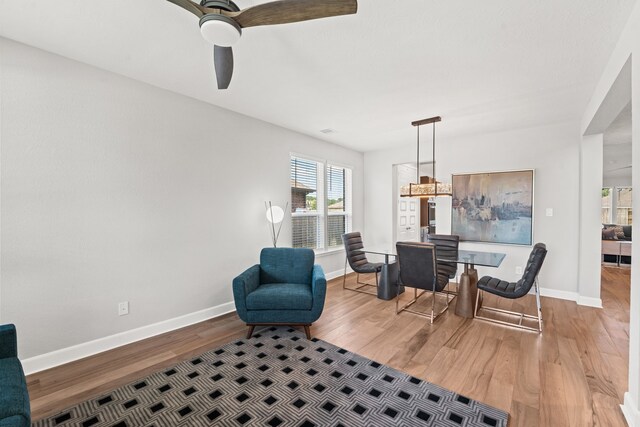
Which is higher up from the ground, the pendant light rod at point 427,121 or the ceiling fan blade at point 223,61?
the pendant light rod at point 427,121

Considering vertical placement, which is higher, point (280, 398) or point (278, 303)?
point (278, 303)

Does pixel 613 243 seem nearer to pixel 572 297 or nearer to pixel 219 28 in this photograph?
pixel 572 297

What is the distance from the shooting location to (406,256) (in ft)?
11.0

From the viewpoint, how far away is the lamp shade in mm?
3855

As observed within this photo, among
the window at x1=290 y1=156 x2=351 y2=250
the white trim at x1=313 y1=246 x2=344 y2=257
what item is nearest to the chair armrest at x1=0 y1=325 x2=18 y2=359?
the window at x1=290 y1=156 x2=351 y2=250

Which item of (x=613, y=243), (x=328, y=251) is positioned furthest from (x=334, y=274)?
(x=613, y=243)

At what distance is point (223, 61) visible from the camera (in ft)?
5.61

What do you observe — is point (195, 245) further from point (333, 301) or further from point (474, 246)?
point (474, 246)

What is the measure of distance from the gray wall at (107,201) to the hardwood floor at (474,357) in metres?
0.41

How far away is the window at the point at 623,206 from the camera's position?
759 cm

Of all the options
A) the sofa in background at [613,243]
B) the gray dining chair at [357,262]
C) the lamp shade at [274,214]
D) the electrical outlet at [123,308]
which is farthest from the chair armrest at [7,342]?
the sofa in background at [613,243]

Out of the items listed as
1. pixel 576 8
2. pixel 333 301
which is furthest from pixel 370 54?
pixel 333 301

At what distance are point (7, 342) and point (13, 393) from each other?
1.71 feet

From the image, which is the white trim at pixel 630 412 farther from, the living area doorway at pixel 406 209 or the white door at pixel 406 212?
the white door at pixel 406 212
